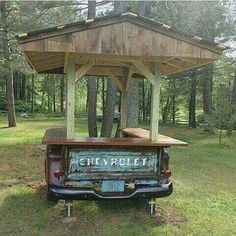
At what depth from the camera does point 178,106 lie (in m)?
42.5

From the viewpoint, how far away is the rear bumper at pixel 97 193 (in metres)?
5.46

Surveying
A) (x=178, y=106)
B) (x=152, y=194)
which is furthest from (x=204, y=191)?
(x=178, y=106)

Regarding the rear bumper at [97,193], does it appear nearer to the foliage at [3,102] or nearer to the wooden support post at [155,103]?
the wooden support post at [155,103]

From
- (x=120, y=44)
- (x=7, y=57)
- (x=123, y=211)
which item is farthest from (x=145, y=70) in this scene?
(x=7, y=57)

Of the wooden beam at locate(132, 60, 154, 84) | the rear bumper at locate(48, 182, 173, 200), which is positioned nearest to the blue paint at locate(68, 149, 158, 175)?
the rear bumper at locate(48, 182, 173, 200)

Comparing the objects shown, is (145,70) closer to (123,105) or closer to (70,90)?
(70,90)

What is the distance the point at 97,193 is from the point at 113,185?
31cm

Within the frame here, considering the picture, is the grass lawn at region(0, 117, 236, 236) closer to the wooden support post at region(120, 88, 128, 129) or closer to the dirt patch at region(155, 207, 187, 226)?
the dirt patch at region(155, 207, 187, 226)

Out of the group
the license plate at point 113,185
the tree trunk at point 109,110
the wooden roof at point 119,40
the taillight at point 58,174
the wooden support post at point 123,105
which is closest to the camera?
the wooden roof at point 119,40

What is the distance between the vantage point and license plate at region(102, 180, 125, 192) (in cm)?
570

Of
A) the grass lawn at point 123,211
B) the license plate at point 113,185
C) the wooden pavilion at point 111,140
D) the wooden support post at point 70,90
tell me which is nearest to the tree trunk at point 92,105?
the grass lawn at point 123,211

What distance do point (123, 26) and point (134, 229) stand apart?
2977mm

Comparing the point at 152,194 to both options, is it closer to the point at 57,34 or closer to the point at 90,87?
the point at 57,34

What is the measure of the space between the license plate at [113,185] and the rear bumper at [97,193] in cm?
8
